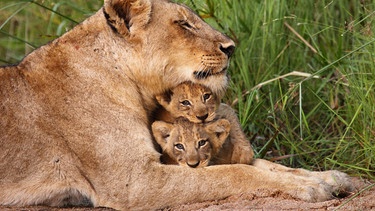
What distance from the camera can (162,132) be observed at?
623 cm

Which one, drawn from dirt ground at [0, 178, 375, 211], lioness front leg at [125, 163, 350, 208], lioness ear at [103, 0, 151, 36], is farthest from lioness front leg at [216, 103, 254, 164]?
lioness ear at [103, 0, 151, 36]

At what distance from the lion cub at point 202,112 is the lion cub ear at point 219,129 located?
64 mm

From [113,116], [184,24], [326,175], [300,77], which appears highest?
[184,24]

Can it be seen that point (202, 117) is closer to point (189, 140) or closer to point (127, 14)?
point (189, 140)

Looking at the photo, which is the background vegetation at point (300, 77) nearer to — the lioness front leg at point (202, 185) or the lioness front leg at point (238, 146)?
the lioness front leg at point (238, 146)

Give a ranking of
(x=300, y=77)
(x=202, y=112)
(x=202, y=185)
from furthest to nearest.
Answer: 1. (x=300, y=77)
2. (x=202, y=112)
3. (x=202, y=185)

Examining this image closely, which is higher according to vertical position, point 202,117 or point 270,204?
point 202,117

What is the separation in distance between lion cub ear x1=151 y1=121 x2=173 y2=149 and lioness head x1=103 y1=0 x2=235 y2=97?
0.98 ft

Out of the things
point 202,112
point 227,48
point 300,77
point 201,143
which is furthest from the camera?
point 300,77

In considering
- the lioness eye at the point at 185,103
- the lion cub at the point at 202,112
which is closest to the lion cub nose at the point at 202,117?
the lion cub at the point at 202,112

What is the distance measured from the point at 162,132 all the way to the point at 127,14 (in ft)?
2.82

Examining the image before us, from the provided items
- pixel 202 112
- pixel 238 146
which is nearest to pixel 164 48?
pixel 202 112

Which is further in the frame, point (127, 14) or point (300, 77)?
point (300, 77)

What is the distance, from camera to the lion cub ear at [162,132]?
623 cm
